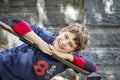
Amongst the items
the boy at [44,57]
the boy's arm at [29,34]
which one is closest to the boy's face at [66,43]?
the boy at [44,57]

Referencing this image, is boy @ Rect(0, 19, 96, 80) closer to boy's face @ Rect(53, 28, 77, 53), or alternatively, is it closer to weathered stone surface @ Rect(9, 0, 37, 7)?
boy's face @ Rect(53, 28, 77, 53)

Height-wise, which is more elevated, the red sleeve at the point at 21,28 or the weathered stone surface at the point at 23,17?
the red sleeve at the point at 21,28

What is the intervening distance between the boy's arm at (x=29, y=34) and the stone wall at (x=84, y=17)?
2.42m

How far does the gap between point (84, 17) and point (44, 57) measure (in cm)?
220

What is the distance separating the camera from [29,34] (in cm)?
213

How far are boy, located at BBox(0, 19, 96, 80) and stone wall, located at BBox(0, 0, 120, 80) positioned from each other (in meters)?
2.12

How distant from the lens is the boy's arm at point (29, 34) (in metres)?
2.08

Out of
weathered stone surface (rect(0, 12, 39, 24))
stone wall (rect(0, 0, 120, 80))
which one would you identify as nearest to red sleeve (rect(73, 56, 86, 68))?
stone wall (rect(0, 0, 120, 80))

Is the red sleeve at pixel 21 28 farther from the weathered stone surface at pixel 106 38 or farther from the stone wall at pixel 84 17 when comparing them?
the weathered stone surface at pixel 106 38

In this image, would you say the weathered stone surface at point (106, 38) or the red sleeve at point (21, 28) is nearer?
the red sleeve at point (21, 28)

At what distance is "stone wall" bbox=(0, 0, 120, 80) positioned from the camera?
4.52 meters

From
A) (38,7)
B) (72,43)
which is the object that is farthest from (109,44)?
(72,43)

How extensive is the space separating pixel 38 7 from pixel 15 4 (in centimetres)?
34

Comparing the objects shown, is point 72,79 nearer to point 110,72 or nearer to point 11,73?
point 110,72
